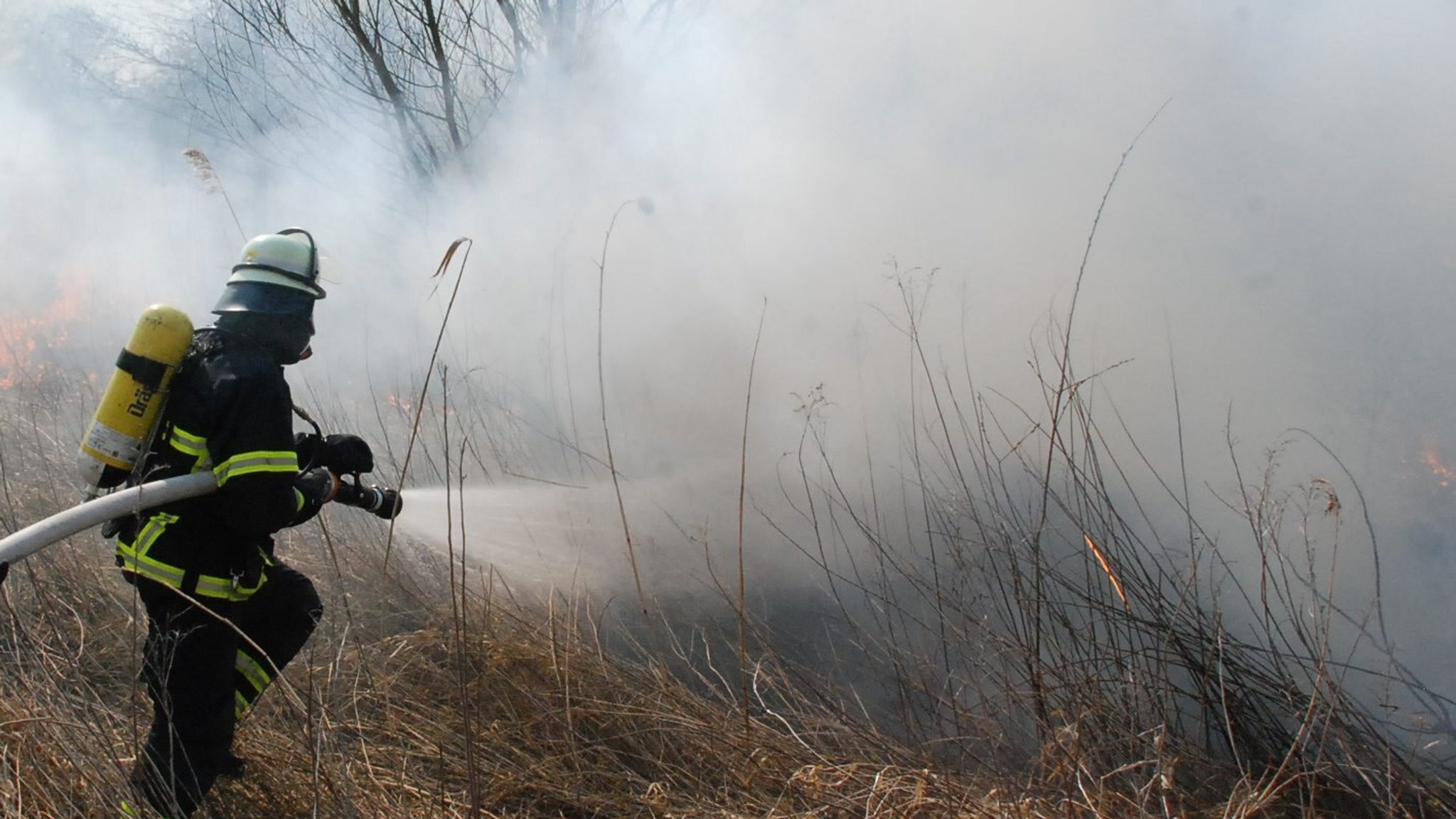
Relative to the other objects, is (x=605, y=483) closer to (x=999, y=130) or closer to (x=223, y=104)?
(x=999, y=130)

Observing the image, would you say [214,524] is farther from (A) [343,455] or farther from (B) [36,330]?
(B) [36,330]

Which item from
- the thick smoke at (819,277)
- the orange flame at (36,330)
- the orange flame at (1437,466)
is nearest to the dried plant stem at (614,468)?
the thick smoke at (819,277)

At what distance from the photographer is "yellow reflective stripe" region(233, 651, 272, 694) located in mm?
2414

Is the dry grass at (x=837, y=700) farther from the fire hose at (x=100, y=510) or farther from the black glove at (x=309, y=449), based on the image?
the black glove at (x=309, y=449)

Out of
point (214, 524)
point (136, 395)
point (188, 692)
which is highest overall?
point (136, 395)

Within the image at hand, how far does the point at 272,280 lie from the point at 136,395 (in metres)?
0.42

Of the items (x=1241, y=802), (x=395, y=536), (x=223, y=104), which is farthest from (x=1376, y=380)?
(x=223, y=104)

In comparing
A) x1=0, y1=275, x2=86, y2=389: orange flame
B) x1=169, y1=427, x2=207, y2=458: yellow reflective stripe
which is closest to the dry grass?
x1=169, y1=427, x2=207, y2=458: yellow reflective stripe

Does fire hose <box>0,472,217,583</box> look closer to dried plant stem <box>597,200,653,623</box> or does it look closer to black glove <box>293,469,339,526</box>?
black glove <box>293,469,339,526</box>

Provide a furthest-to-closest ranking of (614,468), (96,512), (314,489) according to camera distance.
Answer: (614,468)
(314,489)
(96,512)

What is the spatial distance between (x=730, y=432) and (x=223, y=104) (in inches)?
240

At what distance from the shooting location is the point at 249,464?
2.16 m

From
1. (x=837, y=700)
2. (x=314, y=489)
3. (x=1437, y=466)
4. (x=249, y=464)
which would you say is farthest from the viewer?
(x=1437, y=466)

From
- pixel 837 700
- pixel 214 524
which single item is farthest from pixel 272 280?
pixel 837 700
